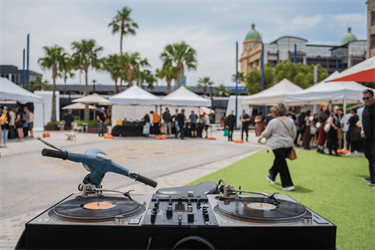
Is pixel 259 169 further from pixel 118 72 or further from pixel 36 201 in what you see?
pixel 118 72

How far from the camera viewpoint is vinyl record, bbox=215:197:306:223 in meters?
1.44

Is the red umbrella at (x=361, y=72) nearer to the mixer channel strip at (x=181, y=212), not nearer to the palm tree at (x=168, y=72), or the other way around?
the mixer channel strip at (x=181, y=212)

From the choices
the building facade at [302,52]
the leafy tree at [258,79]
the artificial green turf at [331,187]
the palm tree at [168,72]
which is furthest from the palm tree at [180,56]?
the building facade at [302,52]

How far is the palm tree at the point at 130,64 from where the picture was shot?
36531mm

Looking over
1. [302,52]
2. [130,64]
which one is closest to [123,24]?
[130,64]

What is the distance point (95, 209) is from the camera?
1.54 metres

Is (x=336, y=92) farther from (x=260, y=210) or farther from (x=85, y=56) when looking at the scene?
(x=85, y=56)

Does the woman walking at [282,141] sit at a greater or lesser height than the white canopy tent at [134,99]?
lesser

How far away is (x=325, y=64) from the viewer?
8831 cm

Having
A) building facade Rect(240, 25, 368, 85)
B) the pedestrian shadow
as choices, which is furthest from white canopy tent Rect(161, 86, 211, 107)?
building facade Rect(240, 25, 368, 85)

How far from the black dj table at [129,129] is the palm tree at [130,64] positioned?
17091 mm

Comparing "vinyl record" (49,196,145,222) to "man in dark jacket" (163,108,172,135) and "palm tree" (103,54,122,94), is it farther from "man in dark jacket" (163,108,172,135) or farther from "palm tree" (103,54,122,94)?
"palm tree" (103,54,122,94)

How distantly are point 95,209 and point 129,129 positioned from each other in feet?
65.8

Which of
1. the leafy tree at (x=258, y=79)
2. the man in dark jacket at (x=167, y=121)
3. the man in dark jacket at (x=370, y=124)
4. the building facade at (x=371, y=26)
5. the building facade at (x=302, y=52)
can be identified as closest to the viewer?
the man in dark jacket at (x=370, y=124)
